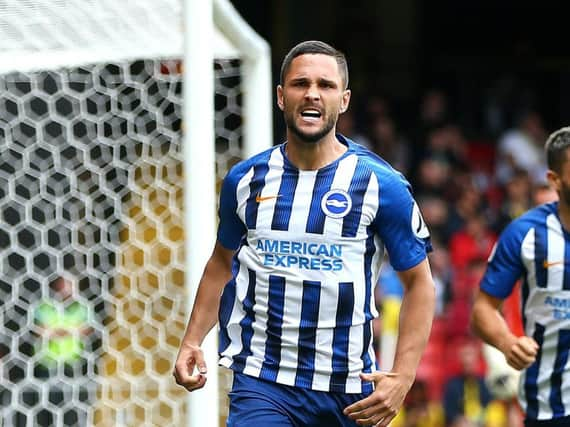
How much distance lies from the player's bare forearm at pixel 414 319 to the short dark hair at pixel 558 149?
1.19m

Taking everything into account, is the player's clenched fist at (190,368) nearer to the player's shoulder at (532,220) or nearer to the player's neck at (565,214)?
the player's shoulder at (532,220)

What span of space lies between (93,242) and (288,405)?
1974mm

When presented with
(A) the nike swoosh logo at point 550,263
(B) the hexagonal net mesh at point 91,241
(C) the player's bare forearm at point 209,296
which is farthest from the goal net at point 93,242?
(A) the nike swoosh logo at point 550,263

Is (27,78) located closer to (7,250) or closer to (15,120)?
(15,120)

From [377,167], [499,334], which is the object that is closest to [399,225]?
[377,167]

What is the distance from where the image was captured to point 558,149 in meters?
5.13

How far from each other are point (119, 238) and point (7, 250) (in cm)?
51

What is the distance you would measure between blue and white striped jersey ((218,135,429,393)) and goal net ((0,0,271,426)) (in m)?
1.48

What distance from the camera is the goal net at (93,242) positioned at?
18.7 ft

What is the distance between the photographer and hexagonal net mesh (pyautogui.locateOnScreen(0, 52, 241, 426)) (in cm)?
571

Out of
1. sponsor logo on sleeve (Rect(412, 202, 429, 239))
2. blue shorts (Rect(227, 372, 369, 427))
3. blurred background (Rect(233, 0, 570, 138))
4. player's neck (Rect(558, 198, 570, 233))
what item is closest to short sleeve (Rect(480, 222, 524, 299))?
player's neck (Rect(558, 198, 570, 233))

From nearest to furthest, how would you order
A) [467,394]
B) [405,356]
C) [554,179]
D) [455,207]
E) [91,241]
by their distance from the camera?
[405,356] < [554,179] < [91,241] < [467,394] < [455,207]

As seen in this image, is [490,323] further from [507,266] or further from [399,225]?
[399,225]

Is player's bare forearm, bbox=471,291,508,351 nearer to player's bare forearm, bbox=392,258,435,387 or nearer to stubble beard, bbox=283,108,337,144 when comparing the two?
player's bare forearm, bbox=392,258,435,387
